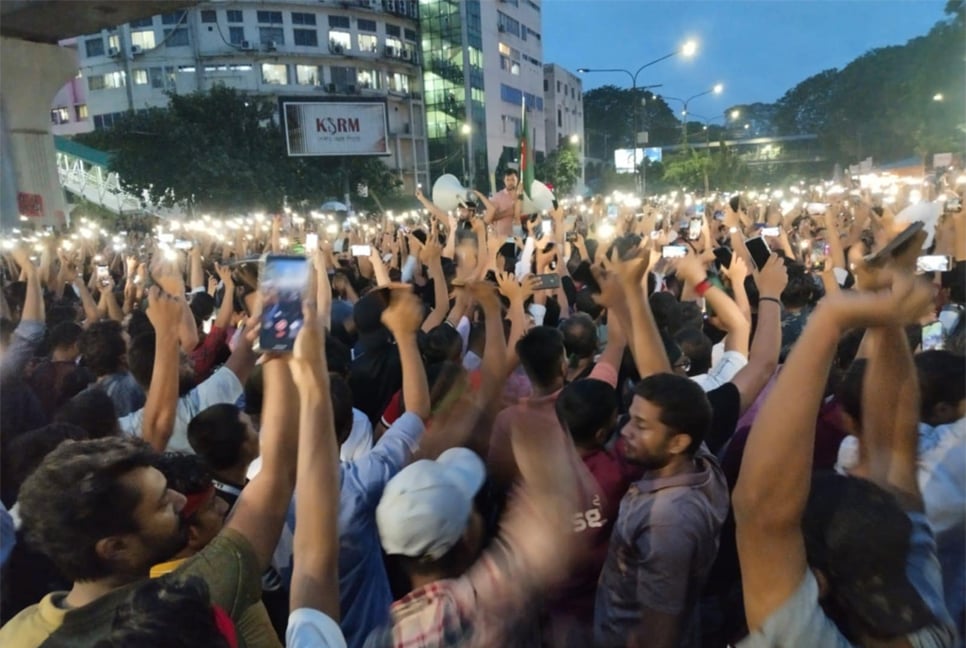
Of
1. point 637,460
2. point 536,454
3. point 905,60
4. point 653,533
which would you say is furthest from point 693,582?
point 905,60

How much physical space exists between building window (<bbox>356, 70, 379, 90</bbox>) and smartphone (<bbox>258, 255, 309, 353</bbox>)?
171 feet

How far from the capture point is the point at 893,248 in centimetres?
173

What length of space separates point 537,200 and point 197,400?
1022 cm

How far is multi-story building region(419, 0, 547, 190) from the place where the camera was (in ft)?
173

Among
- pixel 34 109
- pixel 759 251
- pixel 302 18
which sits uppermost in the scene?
pixel 302 18

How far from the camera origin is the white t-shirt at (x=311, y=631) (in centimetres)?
155

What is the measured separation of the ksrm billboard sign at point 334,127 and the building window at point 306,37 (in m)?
22.4

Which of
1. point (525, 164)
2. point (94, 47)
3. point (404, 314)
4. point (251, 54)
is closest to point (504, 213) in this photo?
point (525, 164)

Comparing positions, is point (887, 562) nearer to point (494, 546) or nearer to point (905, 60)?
point (494, 546)

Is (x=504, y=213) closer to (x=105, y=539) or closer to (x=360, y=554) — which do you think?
(x=360, y=554)

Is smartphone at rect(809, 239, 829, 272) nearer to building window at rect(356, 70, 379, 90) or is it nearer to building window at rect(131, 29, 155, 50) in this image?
building window at rect(356, 70, 379, 90)

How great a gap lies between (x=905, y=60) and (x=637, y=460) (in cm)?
7194

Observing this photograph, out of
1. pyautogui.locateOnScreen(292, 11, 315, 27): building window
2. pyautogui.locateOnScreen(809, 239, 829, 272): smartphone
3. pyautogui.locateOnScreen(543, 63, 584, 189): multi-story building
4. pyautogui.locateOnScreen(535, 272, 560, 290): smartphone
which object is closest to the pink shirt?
pyautogui.locateOnScreen(809, 239, 829, 272): smartphone

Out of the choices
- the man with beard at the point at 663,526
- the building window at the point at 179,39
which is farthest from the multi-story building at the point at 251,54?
the man with beard at the point at 663,526
